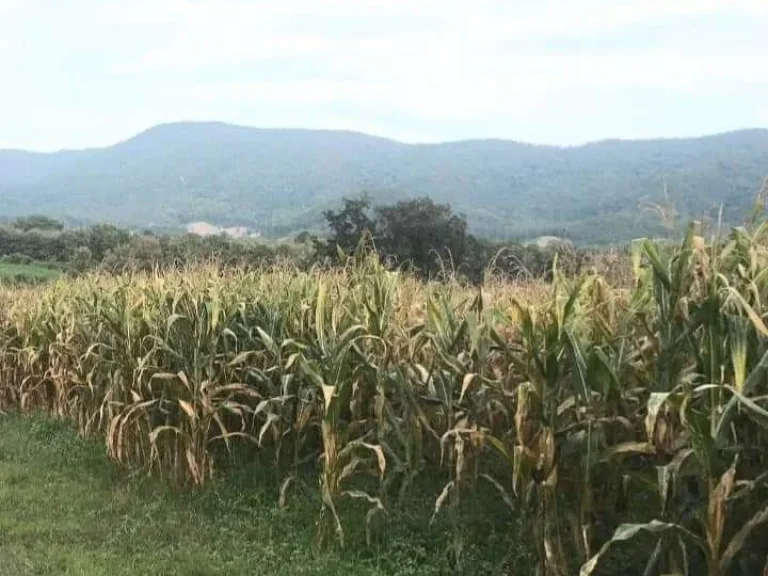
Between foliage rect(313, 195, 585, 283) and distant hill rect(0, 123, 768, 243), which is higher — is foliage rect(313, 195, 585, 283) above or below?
below

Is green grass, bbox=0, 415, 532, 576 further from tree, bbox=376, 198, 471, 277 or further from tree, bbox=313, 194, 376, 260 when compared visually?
tree, bbox=313, 194, 376, 260

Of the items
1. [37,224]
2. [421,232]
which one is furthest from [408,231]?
[37,224]

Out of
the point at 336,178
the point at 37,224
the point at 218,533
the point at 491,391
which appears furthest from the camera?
the point at 336,178

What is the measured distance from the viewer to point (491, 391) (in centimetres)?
496

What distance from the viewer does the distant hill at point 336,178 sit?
253 feet

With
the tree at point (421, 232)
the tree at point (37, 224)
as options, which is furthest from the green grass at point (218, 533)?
the tree at point (37, 224)

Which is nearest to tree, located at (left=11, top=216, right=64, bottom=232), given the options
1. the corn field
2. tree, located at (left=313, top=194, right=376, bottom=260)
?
tree, located at (left=313, top=194, right=376, bottom=260)

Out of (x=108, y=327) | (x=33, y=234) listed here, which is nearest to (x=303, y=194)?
(x=33, y=234)

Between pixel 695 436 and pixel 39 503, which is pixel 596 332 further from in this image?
pixel 39 503

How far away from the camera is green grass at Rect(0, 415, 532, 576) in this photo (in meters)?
4.89

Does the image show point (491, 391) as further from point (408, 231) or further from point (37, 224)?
point (37, 224)

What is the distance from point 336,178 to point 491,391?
130624 millimetres

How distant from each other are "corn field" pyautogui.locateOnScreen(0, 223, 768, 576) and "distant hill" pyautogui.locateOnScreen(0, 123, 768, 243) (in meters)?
34.4

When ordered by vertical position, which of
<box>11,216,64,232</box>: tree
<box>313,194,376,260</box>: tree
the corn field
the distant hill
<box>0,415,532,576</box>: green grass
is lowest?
<box>0,415,532,576</box>: green grass
